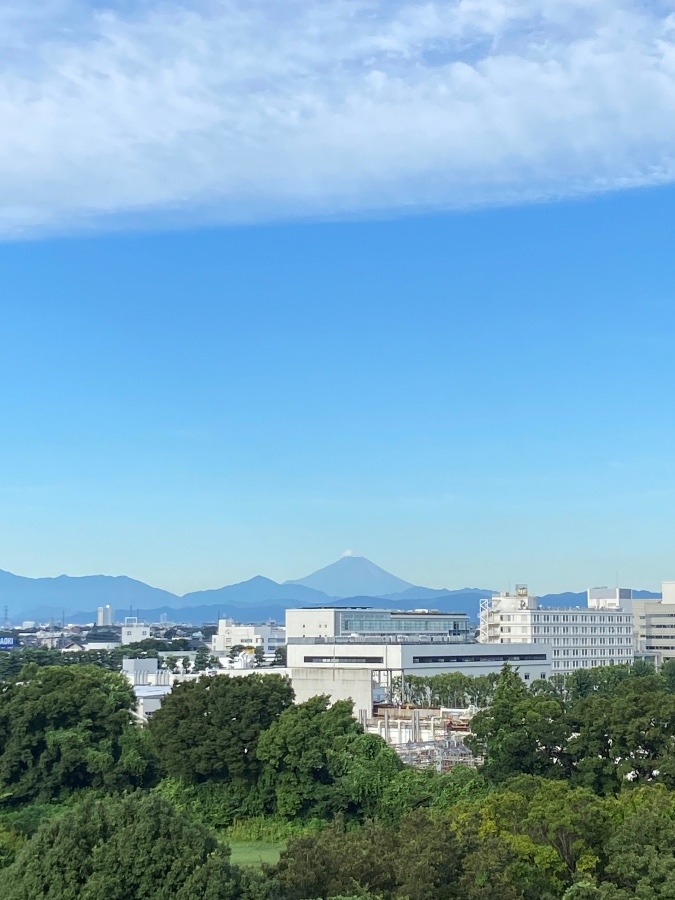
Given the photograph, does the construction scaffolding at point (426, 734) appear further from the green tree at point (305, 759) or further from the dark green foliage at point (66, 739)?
the dark green foliage at point (66, 739)

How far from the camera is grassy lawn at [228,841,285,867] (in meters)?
23.2

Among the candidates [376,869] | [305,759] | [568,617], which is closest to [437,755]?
[305,759]

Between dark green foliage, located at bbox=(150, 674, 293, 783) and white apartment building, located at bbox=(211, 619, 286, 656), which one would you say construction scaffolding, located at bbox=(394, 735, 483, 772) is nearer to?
dark green foliage, located at bbox=(150, 674, 293, 783)

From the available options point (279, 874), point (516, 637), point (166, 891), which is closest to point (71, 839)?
point (166, 891)

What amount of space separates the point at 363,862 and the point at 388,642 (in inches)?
1958

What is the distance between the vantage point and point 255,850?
24.5 metres

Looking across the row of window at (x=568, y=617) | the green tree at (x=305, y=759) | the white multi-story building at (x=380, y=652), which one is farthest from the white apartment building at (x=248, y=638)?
the green tree at (x=305, y=759)

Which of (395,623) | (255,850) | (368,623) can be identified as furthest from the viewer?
(368,623)

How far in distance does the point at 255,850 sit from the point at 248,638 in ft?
335

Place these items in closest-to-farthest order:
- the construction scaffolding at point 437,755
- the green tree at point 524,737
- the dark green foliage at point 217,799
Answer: the green tree at point 524,737
the dark green foliage at point 217,799
the construction scaffolding at point 437,755

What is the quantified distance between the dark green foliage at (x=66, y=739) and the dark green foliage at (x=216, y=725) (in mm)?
879

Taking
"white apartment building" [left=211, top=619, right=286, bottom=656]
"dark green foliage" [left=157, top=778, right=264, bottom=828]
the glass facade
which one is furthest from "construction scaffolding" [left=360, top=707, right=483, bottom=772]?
"white apartment building" [left=211, top=619, right=286, bottom=656]

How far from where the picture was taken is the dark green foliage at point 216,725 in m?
26.8

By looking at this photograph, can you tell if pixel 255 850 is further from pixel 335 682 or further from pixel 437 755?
pixel 335 682
